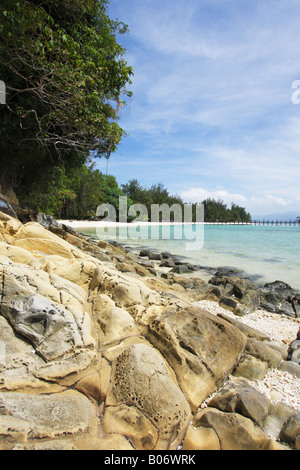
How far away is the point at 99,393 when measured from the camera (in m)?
2.44

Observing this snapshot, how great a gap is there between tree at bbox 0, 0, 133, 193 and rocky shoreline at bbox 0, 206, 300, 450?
5553mm

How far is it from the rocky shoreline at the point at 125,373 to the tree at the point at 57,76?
5553mm

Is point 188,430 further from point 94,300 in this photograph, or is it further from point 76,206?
point 76,206

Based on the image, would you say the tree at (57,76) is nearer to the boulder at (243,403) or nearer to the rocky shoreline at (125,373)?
the rocky shoreline at (125,373)

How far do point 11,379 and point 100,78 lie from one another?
9.10 meters

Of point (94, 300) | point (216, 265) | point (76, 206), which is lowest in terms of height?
point (216, 265)

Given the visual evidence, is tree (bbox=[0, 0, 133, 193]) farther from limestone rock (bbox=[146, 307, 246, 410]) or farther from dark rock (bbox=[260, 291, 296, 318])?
dark rock (bbox=[260, 291, 296, 318])

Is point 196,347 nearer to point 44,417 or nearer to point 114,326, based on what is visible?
point 114,326

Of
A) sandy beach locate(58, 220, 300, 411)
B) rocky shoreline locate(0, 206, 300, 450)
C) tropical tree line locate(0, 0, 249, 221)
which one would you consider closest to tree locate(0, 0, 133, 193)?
tropical tree line locate(0, 0, 249, 221)

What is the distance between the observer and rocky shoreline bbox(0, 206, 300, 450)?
212cm

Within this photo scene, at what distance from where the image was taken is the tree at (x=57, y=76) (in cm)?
636

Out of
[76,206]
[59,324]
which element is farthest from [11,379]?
[76,206]

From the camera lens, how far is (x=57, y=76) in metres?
7.32

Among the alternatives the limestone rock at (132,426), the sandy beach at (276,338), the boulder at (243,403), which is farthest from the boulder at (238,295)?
the limestone rock at (132,426)
